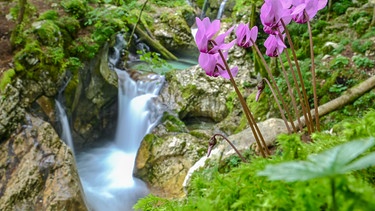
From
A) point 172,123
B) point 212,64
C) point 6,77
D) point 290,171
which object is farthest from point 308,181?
point 172,123

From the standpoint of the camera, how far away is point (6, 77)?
681cm

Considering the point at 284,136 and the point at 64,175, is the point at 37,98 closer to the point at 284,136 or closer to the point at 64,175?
the point at 64,175

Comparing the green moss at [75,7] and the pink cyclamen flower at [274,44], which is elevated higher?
the green moss at [75,7]

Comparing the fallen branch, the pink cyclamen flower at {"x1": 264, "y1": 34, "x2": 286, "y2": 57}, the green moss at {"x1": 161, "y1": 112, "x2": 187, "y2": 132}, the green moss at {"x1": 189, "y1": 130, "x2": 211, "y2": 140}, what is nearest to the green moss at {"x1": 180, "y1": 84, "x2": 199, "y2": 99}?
the green moss at {"x1": 161, "y1": 112, "x2": 187, "y2": 132}

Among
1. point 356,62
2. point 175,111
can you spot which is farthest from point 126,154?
point 356,62

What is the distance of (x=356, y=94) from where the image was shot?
4582 mm

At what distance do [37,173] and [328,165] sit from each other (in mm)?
6922

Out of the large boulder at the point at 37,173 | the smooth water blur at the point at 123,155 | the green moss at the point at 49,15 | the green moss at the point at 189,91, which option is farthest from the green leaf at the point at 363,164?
the green moss at the point at 189,91

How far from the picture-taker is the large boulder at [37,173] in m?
6.09

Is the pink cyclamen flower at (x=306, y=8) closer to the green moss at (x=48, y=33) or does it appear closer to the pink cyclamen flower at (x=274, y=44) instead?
the pink cyclamen flower at (x=274, y=44)

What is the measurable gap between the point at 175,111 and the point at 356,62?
6.00 metres

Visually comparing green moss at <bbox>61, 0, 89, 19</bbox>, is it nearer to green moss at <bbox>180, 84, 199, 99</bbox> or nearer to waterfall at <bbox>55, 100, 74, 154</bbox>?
waterfall at <bbox>55, 100, 74, 154</bbox>

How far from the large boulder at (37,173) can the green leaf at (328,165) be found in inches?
258

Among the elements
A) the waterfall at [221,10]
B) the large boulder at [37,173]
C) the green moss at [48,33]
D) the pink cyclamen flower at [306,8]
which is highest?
the green moss at [48,33]
